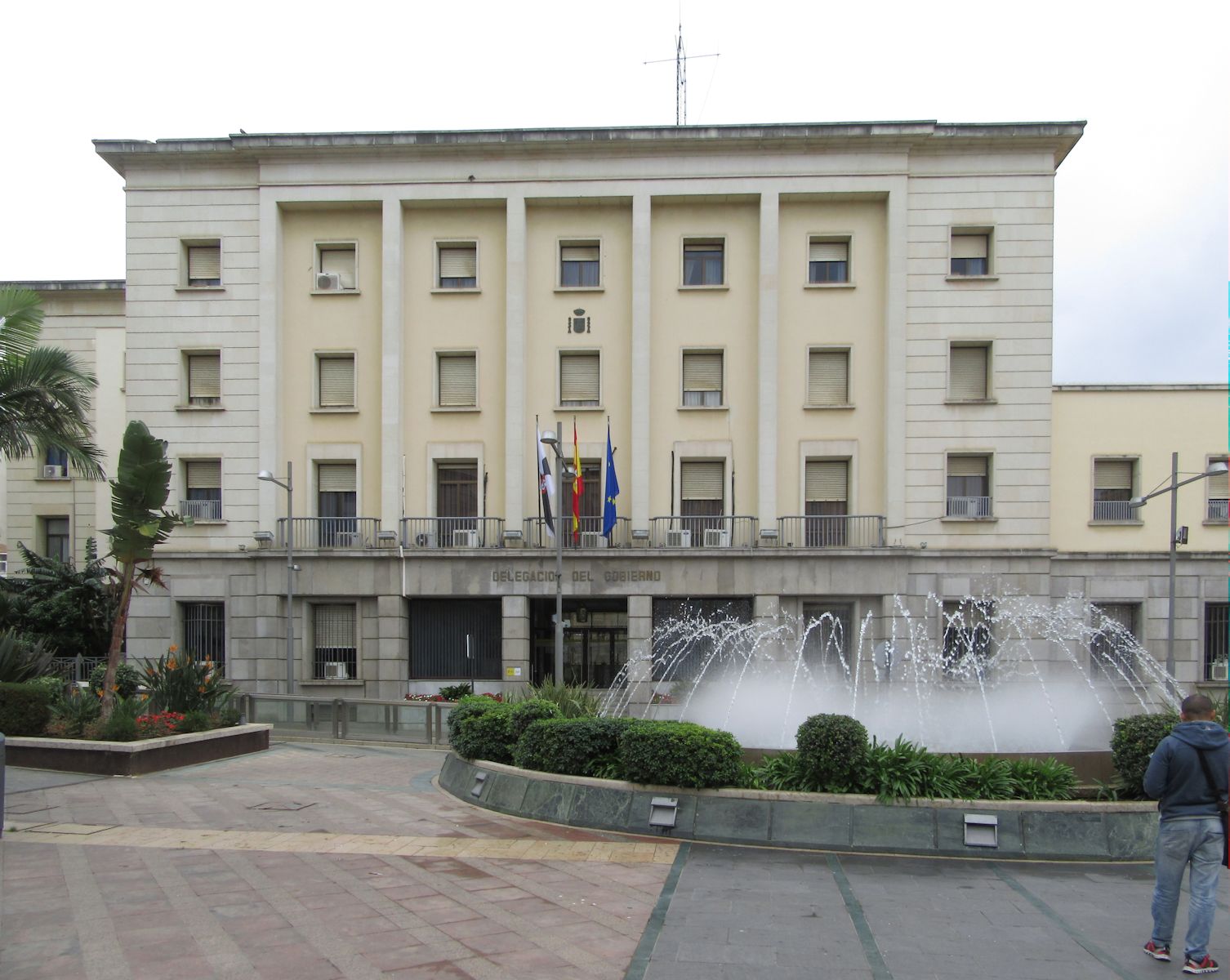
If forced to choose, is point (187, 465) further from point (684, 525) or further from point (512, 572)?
point (684, 525)

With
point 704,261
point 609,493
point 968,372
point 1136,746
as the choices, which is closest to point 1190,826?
point 1136,746

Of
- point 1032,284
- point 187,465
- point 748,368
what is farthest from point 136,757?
point 1032,284

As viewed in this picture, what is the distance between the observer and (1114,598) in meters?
27.6

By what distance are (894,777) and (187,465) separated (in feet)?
79.7

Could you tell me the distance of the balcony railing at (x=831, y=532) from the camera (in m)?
26.9

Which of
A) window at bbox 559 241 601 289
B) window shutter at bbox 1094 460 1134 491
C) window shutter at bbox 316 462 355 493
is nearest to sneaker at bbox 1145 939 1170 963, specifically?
window shutter at bbox 1094 460 1134 491

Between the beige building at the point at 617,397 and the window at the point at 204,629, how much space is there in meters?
0.11

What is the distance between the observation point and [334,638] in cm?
2794

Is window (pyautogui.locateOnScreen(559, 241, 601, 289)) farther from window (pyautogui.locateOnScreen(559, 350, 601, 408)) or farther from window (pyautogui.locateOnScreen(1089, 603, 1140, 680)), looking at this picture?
window (pyautogui.locateOnScreen(1089, 603, 1140, 680))

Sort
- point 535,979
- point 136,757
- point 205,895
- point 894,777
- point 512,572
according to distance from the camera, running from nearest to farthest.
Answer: point 535,979
point 205,895
point 894,777
point 136,757
point 512,572

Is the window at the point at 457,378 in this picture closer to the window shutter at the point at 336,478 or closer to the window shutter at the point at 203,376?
the window shutter at the point at 336,478

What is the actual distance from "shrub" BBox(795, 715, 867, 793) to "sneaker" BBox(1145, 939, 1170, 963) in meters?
3.49

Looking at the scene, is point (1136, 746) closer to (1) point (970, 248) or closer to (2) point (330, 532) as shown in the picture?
(1) point (970, 248)

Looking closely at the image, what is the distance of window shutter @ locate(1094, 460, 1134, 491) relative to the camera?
28.1 meters
